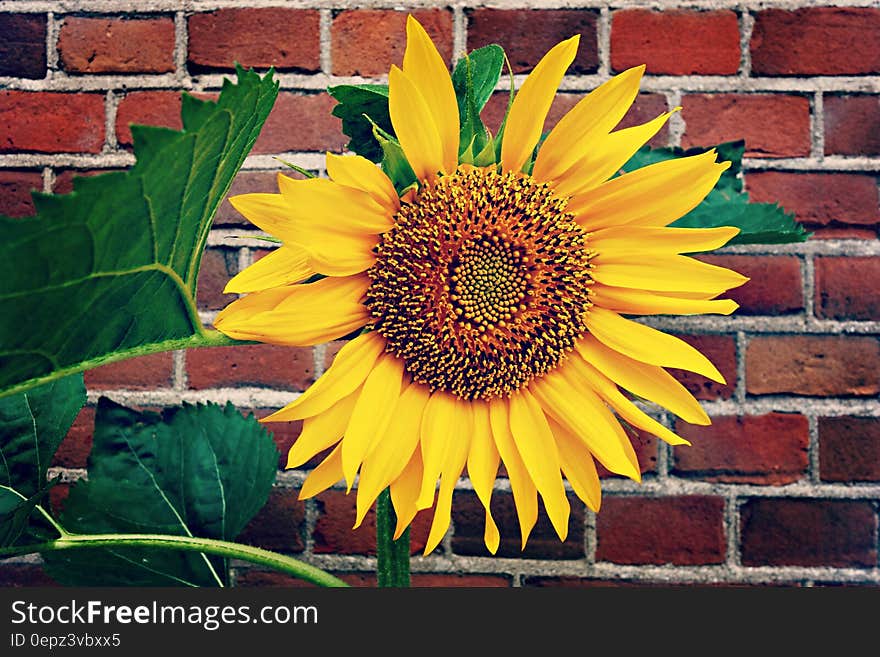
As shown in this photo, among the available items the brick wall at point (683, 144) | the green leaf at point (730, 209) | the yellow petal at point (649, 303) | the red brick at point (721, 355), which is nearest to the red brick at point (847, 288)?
the brick wall at point (683, 144)

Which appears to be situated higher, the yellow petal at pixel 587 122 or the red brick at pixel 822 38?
the red brick at pixel 822 38

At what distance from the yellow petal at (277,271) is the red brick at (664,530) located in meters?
0.57

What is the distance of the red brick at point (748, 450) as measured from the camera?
782mm

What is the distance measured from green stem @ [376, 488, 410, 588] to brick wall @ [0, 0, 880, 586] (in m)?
0.35

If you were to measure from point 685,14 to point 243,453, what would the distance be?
2.26 ft

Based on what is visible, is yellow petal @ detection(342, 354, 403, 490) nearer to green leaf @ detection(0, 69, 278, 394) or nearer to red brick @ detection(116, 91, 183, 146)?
green leaf @ detection(0, 69, 278, 394)

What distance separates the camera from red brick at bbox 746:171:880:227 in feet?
2.53

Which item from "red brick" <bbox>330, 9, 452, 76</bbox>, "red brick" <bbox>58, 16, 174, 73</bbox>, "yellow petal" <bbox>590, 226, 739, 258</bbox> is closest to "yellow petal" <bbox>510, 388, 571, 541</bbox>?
"yellow petal" <bbox>590, 226, 739, 258</bbox>

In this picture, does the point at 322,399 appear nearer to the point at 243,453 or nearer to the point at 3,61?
the point at 243,453

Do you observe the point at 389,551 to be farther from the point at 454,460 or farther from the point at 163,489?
the point at 163,489

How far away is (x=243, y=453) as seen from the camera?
0.57 metres

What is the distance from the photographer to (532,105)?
0.37 meters

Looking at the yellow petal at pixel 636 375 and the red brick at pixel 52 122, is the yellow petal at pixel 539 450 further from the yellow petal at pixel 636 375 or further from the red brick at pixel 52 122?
the red brick at pixel 52 122

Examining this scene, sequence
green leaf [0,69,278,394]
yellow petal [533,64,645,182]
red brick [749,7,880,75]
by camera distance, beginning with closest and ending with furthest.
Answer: green leaf [0,69,278,394]
yellow petal [533,64,645,182]
red brick [749,7,880,75]
